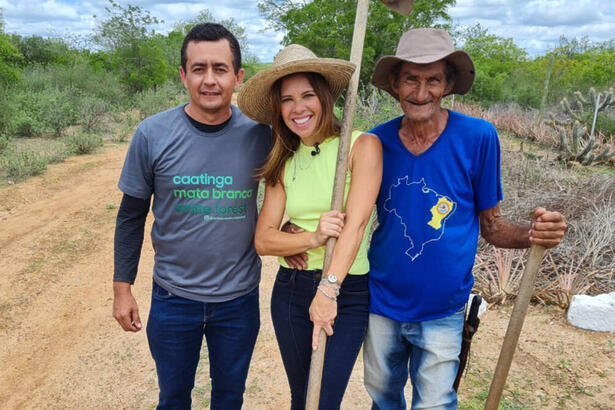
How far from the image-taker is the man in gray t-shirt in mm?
1968

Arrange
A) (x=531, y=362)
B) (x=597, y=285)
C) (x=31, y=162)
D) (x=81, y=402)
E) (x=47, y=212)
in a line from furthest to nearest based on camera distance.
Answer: (x=31, y=162)
(x=47, y=212)
(x=597, y=285)
(x=531, y=362)
(x=81, y=402)

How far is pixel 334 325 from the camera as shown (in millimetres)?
1941

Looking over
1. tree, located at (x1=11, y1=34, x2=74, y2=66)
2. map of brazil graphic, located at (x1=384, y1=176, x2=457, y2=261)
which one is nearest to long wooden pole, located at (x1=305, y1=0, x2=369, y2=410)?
map of brazil graphic, located at (x1=384, y1=176, x2=457, y2=261)

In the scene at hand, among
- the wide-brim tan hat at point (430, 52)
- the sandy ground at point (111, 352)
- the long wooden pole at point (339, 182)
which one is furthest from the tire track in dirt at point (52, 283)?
the wide-brim tan hat at point (430, 52)

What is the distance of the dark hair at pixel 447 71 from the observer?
1988mm

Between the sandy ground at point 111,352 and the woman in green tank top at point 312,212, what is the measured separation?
1338mm

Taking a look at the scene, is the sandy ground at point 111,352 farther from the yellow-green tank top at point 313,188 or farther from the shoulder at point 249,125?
the shoulder at point 249,125

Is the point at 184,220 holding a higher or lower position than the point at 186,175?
lower

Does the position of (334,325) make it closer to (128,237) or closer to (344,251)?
(344,251)

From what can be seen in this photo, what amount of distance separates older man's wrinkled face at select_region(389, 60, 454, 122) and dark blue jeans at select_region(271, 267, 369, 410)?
2.40 ft

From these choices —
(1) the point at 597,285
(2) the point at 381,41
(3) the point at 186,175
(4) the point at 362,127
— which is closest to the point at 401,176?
(3) the point at 186,175

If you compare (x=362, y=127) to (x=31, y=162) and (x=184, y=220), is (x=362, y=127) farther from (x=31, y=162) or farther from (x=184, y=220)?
(x=31, y=162)

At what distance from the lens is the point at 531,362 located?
358 cm

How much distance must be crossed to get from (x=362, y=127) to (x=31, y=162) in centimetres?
609
